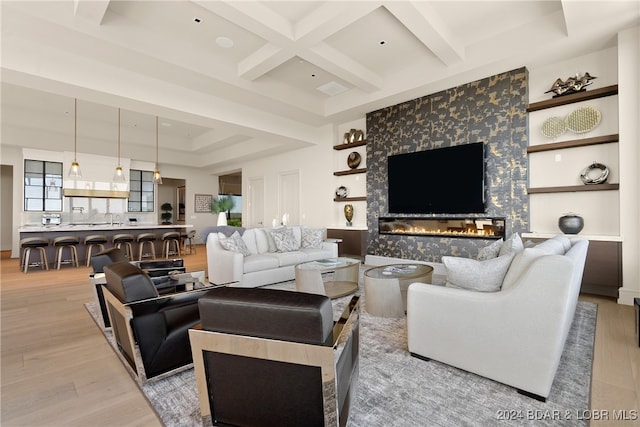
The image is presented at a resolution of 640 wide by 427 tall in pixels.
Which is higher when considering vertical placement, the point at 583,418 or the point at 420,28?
the point at 420,28

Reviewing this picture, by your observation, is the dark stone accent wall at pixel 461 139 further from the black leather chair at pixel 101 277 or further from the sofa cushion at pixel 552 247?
the black leather chair at pixel 101 277

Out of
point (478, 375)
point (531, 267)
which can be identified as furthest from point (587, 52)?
point (478, 375)

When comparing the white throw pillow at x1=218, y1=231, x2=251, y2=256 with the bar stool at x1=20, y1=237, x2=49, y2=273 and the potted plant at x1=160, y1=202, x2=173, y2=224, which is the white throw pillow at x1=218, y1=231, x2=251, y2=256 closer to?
the bar stool at x1=20, y1=237, x2=49, y2=273

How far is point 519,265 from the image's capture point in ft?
6.37

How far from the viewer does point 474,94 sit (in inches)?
195

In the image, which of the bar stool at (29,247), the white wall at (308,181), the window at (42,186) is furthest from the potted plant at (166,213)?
the bar stool at (29,247)

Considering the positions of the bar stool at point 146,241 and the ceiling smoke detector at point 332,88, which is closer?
the ceiling smoke detector at point 332,88

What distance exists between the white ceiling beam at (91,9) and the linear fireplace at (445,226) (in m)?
5.19

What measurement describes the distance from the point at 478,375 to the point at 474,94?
4451 millimetres

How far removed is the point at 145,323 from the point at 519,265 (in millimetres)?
2417

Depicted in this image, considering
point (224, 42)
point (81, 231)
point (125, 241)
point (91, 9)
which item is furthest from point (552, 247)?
point (81, 231)

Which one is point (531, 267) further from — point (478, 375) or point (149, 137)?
point (149, 137)

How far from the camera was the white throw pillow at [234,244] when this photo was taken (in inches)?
176

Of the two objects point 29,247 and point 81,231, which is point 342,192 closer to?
point 81,231
